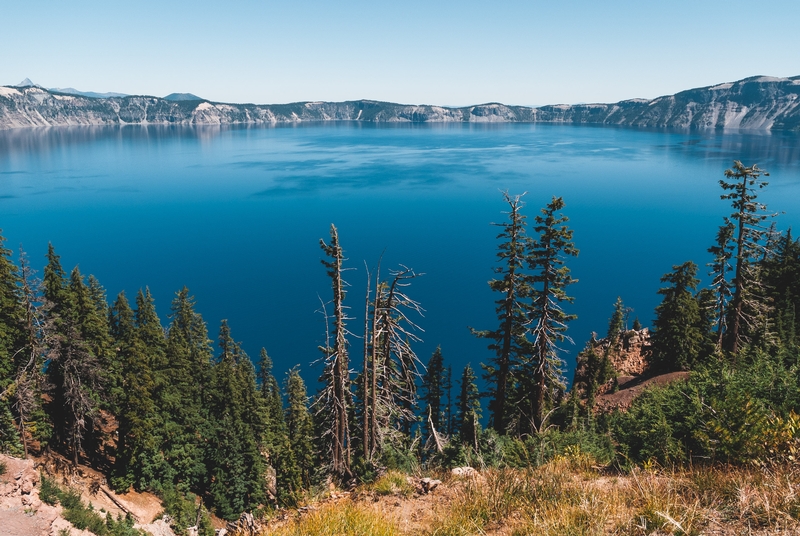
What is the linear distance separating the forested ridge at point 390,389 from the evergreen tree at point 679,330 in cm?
16

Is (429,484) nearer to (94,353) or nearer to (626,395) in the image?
(94,353)

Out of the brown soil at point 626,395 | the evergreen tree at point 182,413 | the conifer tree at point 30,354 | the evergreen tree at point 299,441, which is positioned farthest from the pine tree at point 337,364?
the brown soil at point 626,395

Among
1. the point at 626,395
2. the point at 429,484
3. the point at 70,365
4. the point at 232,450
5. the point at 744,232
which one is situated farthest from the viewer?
the point at 626,395

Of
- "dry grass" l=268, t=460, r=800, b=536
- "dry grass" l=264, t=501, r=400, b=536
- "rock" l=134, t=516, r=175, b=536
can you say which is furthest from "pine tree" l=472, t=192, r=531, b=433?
"rock" l=134, t=516, r=175, b=536

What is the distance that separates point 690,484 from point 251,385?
163 ft

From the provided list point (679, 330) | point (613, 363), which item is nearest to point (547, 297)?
point (679, 330)

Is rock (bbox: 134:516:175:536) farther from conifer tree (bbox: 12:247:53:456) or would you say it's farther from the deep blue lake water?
the deep blue lake water

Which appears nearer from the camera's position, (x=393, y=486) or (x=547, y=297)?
(x=393, y=486)

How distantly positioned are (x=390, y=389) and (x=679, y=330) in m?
31.1

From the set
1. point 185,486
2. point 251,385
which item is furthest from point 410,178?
point 185,486

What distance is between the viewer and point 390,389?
25.2m

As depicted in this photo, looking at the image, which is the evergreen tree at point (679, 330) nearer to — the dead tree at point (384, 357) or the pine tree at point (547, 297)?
the pine tree at point (547, 297)

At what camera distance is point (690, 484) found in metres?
6.69

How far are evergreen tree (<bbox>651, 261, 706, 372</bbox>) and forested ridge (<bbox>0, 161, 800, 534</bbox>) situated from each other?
0.51 ft
